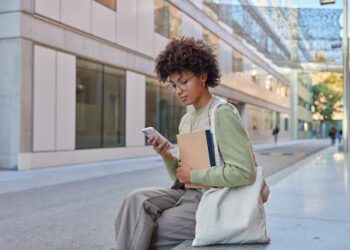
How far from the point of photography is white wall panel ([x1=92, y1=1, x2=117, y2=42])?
725 inches

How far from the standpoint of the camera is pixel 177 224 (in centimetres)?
298

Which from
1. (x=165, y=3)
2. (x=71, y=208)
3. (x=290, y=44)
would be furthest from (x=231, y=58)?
(x=71, y=208)

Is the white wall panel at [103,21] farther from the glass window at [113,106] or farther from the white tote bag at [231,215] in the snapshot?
the white tote bag at [231,215]

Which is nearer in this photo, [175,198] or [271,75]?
[175,198]

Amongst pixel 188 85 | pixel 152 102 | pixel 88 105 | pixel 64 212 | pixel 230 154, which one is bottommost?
pixel 64 212

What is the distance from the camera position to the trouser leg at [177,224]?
2.95 m

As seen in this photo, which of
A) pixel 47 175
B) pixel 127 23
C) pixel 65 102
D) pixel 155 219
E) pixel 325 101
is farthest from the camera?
pixel 325 101

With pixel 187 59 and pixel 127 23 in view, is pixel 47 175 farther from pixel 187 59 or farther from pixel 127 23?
pixel 187 59

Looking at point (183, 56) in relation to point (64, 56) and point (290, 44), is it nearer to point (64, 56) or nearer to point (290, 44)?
point (64, 56)

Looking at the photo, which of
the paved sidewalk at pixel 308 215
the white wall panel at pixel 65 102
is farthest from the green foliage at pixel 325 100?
the paved sidewalk at pixel 308 215

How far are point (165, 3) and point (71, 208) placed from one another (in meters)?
18.3

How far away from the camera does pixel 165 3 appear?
80.8 ft

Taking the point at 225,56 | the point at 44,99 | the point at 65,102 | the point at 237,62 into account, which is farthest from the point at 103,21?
the point at 237,62

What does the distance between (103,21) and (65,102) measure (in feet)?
13.1
